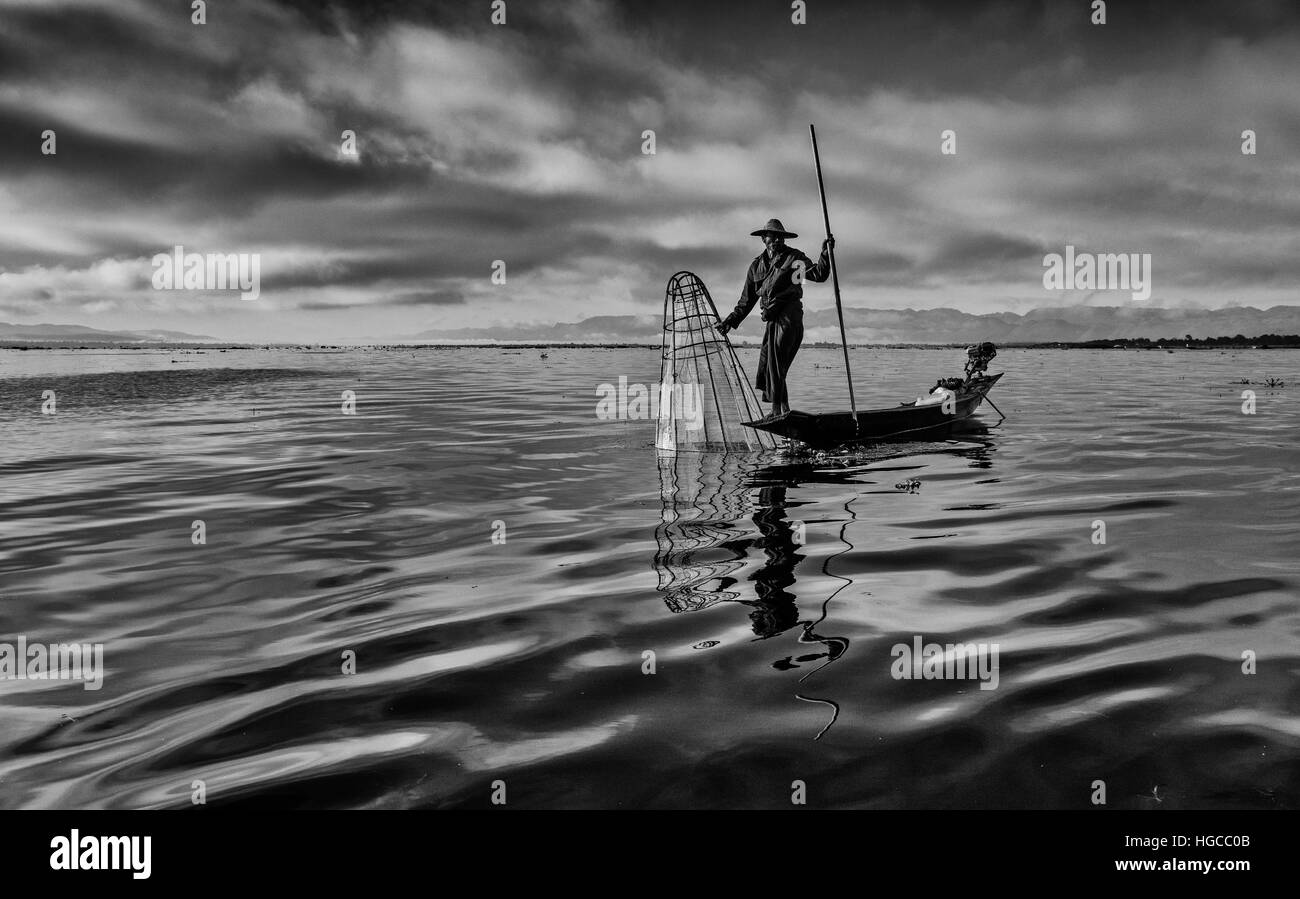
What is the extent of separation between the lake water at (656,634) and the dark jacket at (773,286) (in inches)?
146

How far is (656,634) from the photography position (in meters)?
4.93

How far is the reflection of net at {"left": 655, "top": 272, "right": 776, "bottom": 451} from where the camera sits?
12.5m

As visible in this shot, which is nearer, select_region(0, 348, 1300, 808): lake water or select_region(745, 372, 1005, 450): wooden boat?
select_region(0, 348, 1300, 808): lake water

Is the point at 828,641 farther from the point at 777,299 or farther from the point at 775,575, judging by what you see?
the point at 777,299

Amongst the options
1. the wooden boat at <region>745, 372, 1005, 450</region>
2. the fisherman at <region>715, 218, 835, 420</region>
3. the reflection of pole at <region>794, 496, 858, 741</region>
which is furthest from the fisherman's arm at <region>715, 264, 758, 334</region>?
the reflection of pole at <region>794, 496, 858, 741</region>

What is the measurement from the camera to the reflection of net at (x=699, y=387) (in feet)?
41.1

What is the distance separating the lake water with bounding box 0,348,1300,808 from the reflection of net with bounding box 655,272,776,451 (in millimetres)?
2309

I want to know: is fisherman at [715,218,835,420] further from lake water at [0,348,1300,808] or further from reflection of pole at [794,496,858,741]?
reflection of pole at [794,496,858,741]

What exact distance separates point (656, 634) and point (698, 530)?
2956mm

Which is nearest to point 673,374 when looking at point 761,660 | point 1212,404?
point 761,660

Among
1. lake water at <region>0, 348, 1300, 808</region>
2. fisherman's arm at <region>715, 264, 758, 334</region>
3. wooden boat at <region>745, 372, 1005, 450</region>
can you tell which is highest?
fisherman's arm at <region>715, 264, 758, 334</region>
